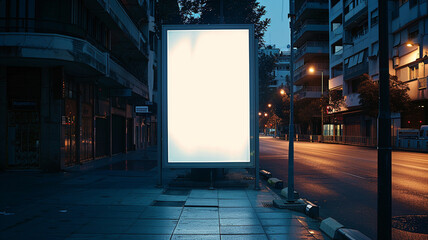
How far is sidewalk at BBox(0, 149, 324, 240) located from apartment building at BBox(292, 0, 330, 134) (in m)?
49.8

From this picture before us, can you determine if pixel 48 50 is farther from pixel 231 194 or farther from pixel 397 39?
pixel 397 39

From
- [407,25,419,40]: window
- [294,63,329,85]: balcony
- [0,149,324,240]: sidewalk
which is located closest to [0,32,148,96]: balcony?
[0,149,324,240]: sidewalk

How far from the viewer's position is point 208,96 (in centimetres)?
949

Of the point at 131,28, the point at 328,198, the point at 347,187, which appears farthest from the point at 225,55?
the point at 131,28

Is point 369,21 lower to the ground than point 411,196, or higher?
higher

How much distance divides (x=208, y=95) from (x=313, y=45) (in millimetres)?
52068

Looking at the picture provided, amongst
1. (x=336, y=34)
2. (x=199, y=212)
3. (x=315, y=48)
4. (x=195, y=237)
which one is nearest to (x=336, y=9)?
(x=336, y=34)

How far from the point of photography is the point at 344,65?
152ft

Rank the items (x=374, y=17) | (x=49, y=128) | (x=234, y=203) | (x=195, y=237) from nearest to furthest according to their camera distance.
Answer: (x=195, y=237)
(x=234, y=203)
(x=49, y=128)
(x=374, y=17)

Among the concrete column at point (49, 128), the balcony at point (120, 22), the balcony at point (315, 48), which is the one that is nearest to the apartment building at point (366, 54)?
the balcony at point (315, 48)

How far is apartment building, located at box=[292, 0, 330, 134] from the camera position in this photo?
56.7 m

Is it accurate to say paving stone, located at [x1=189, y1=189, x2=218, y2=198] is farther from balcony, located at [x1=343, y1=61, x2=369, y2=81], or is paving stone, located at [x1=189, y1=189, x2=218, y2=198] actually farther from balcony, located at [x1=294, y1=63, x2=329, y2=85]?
balcony, located at [x1=294, y1=63, x2=329, y2=85]

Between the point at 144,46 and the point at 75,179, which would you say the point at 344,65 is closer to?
the point at 144,46

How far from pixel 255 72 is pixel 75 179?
6953 millimetres
